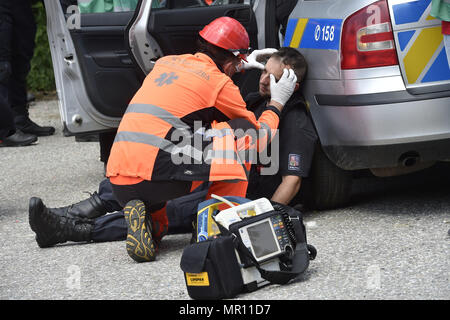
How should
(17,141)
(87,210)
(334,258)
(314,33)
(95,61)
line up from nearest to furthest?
(334,258) → (314,33) → (87,210) → (95,61) → (17,141)

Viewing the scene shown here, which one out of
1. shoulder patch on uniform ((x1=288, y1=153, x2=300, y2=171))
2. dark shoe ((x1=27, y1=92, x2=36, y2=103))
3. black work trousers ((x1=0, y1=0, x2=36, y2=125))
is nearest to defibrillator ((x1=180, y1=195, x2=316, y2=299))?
shoulder patch on uniform ((x1=288, y1=153, x2=300, y2=171))

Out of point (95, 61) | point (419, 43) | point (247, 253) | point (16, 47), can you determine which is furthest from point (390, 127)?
point (16, 47)

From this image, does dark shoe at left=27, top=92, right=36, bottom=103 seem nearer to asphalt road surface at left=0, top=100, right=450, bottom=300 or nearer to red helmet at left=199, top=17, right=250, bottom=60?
asphalt road surface at left=0, top=100, right=450, bottom=300

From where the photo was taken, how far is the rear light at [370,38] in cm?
395

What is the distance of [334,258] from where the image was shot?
143 inches

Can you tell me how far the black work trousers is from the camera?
25.0 feet

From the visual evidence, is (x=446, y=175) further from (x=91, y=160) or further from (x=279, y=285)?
(x=91, y=160)

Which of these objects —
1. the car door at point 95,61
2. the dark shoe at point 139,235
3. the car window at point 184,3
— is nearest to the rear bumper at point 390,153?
the dark shoe at point 139,235

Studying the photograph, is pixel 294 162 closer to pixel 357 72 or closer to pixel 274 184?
pixel 274 184

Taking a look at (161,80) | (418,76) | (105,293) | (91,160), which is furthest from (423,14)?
(91,160)

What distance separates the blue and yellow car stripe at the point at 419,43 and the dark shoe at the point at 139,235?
150 cm

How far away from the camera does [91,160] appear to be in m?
7.24

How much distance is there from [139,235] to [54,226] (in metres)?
0.61

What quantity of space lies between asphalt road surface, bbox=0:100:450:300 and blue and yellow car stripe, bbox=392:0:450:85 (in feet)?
2.55
